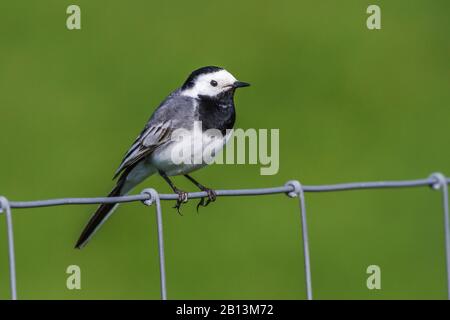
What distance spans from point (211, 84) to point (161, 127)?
1.60 ft

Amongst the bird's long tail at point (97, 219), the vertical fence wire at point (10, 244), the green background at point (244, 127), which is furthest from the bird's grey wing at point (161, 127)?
the vertical fence wire at point (10, 244)

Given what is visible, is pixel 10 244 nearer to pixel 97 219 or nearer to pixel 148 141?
pixel 97 219

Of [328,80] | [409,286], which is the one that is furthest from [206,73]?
[328,80]

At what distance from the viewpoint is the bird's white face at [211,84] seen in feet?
22.0

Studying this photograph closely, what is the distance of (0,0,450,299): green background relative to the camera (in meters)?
8.62

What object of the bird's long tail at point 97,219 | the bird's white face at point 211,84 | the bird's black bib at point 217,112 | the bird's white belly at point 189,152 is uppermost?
the bird's white face at point 211,84

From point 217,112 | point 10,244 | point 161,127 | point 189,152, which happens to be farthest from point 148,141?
point 10,244

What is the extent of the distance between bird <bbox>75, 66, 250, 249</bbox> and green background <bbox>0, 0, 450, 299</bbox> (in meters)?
1.76

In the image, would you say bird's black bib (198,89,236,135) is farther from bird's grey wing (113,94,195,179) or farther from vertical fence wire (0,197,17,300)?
vertical fence wire (0,197,17,300)

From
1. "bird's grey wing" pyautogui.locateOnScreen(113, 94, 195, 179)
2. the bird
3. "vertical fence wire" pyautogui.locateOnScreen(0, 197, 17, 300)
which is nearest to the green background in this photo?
the bird

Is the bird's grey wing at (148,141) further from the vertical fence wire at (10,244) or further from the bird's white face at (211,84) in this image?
the vertical fence wire at (10,244)

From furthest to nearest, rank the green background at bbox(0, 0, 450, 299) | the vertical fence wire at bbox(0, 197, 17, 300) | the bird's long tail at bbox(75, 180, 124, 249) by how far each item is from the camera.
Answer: the green background at bbox(0, 0, 450, 299) → the bird's long tail at bbox(75, 180, 124, 249) → the vertical fence wire at bbox(0, 197, 17, 300)

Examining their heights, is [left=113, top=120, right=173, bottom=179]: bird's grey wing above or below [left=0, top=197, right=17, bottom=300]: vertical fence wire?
above

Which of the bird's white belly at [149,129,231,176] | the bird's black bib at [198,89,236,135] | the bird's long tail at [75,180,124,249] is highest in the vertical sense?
the bird's black bib at [198,89,236,135]
